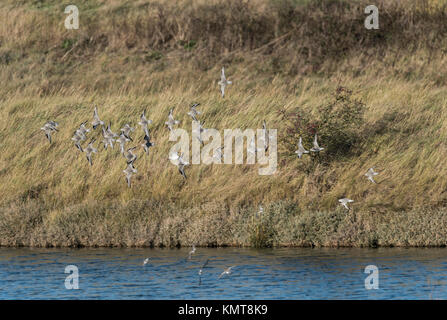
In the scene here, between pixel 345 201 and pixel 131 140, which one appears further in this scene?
pixel 131 140

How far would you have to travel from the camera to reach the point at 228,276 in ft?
59.1

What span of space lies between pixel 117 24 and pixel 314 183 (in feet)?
53.1

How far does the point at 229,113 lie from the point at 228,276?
9.76 metres

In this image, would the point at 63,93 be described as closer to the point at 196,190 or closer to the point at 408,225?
the point at 196,190

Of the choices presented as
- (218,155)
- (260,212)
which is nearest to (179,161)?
(218,155)

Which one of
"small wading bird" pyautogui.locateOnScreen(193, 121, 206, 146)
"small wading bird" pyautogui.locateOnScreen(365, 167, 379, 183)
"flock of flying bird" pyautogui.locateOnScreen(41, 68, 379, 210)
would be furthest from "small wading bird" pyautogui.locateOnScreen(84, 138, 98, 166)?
"small wading bird" pyautogui.locateOnScreen(365, 167, 379, 183)

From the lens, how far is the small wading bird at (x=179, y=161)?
74.0ft

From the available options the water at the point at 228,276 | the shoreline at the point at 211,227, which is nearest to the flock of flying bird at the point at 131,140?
the shoreline at the point at 211,227

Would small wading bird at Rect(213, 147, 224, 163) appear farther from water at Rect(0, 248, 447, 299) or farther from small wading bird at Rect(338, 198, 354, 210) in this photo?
small wading bird at Rect(338, 198, 354, 210)

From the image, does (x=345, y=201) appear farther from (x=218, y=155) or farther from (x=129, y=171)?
(x=129, y=171)
